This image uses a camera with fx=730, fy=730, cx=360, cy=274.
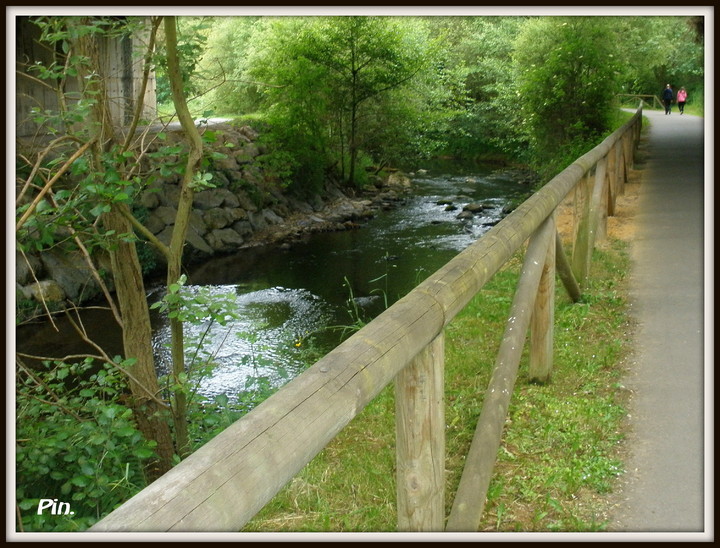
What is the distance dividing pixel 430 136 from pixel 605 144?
570 inches

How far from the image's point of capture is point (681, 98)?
22.0 m

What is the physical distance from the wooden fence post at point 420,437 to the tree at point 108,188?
190 centimetres

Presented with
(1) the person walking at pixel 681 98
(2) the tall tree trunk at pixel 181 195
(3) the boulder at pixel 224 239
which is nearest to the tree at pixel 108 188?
(2) the tall tree trunk at pixel 181 195

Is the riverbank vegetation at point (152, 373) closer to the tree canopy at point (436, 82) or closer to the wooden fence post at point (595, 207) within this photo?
the wooden fence post at point (595, 207)

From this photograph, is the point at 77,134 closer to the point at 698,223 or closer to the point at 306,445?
the point at 306,445

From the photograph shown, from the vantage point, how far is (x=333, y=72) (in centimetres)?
1889

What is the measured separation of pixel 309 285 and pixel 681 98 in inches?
635

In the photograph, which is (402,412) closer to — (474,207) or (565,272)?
(565,272)

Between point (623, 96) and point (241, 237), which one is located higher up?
point (623, 96)

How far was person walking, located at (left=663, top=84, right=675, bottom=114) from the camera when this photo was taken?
21528mm

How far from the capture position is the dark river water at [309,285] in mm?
7500

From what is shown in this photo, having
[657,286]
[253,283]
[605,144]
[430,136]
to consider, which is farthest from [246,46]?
[430,136]

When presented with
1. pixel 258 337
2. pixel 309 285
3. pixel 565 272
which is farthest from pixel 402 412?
pixel 309 285

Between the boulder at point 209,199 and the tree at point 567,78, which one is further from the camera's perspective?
the boulder at point 209,199
